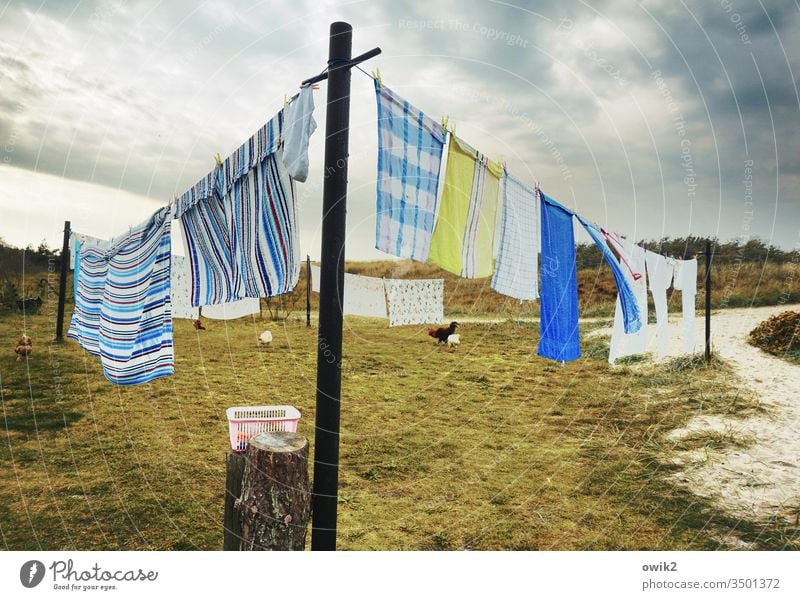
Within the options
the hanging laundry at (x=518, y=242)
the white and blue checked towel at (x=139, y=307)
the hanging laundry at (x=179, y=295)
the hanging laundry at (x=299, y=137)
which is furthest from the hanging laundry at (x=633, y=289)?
the hanging laundry at (x=179, y=295)

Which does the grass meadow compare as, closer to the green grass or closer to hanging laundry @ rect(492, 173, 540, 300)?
the green grass

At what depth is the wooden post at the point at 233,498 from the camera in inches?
91.4

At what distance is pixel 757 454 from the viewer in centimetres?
468

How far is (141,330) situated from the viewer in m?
3.09

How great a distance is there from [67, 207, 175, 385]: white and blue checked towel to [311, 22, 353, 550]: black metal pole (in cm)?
125

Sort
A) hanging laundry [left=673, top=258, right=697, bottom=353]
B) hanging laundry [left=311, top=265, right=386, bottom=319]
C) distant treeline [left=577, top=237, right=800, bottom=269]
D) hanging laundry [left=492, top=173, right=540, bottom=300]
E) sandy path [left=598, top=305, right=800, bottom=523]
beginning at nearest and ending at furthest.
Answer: hanging laundry [left=492, top=173, right=540, bottom=300]
sandy path [left=598, top=305, right=800, bottom=523]
hanging laundry [left=673, top=258, right=697, bottom=353]
hanging laundry [left=311, top=265, right=386, bottom=319]
distant treeline [left=577, top=237, right=800, bottom=269]

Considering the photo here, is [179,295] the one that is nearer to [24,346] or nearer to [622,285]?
[24,346]

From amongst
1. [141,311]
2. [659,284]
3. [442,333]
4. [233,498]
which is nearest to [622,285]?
[659,284]

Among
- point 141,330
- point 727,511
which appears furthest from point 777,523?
point 141,330

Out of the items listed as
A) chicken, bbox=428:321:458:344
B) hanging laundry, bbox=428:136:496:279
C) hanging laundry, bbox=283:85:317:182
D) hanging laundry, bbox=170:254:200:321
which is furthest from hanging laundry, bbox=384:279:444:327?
hanging laundry, bbox=283:85:317:182

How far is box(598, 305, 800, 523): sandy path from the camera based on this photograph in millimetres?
3840

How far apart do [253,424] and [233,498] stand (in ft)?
1.25

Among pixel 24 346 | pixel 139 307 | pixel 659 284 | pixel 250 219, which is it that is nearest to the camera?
pixel 250 219

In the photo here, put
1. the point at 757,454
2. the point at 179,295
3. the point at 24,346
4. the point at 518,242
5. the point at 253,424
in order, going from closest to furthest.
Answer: the point at 253,424 → the point at 518,242 → the point at 757,454 → the point at 24,346 → the point at 179,295
